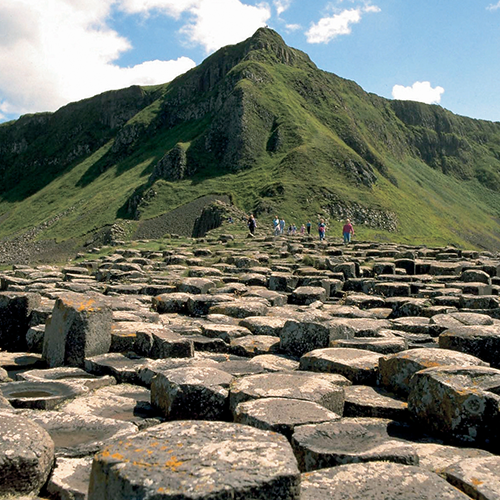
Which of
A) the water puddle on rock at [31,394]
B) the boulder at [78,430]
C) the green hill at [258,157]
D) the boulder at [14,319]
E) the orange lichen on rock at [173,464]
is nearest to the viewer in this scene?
the orange lichen on rock at [173,464]

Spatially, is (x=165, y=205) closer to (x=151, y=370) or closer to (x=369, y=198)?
(x=369, y=198)

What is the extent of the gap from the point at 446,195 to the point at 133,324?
138 m

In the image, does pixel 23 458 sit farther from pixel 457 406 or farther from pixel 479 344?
pixel 479 344

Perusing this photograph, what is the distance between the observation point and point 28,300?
7945 millimetres

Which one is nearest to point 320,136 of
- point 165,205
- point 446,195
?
point 165,205

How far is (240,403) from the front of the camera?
4.38 m

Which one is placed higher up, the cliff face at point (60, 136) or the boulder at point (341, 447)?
the cliff face at point (60, 136)

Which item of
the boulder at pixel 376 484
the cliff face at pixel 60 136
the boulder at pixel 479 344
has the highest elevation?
the cliff face at pixel 60 136

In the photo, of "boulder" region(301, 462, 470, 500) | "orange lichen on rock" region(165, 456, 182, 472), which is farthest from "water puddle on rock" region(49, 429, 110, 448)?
"boulder" region(301, 462, 470, 500)

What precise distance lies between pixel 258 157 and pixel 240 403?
82.5 metres

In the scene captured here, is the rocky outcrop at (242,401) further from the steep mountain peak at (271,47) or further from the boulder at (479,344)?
the steep mountain peak at (271,47)

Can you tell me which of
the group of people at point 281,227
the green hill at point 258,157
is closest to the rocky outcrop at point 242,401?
the group of people at point 281,227

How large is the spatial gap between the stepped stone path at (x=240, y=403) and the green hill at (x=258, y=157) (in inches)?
2111

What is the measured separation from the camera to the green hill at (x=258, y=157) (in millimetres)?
74625
